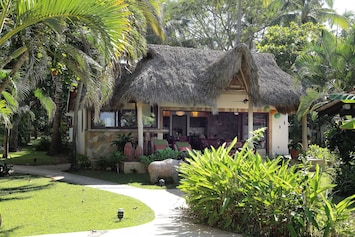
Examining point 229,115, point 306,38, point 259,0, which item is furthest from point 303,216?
point 259,0

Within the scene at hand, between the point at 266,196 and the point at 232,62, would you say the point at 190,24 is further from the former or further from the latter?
the point at 266,196

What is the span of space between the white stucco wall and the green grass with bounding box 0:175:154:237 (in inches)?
401

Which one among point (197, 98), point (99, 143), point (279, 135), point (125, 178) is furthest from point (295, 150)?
point (99, 143)

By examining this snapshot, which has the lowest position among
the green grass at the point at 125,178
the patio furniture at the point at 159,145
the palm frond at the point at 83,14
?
the green grass at the point at 125,178

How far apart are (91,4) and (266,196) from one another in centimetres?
377

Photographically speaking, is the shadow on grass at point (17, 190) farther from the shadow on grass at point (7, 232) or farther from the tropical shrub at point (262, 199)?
the tropical shrub at point (262, 199)

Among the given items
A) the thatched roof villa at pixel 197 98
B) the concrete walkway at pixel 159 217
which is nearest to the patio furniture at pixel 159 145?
the thatched roof villa at pixel 197 98

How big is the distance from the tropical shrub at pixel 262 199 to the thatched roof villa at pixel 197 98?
26.2ft

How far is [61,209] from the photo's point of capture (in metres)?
8.21

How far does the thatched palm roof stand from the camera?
48.8 ft

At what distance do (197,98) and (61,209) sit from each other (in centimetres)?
840

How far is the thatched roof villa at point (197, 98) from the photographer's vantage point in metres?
15.1

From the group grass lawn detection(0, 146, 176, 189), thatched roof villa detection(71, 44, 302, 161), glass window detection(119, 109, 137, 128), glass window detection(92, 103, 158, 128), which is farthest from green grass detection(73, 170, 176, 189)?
glass window detection(119, 109, 137, 128)

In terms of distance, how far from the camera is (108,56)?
618 centimetres
